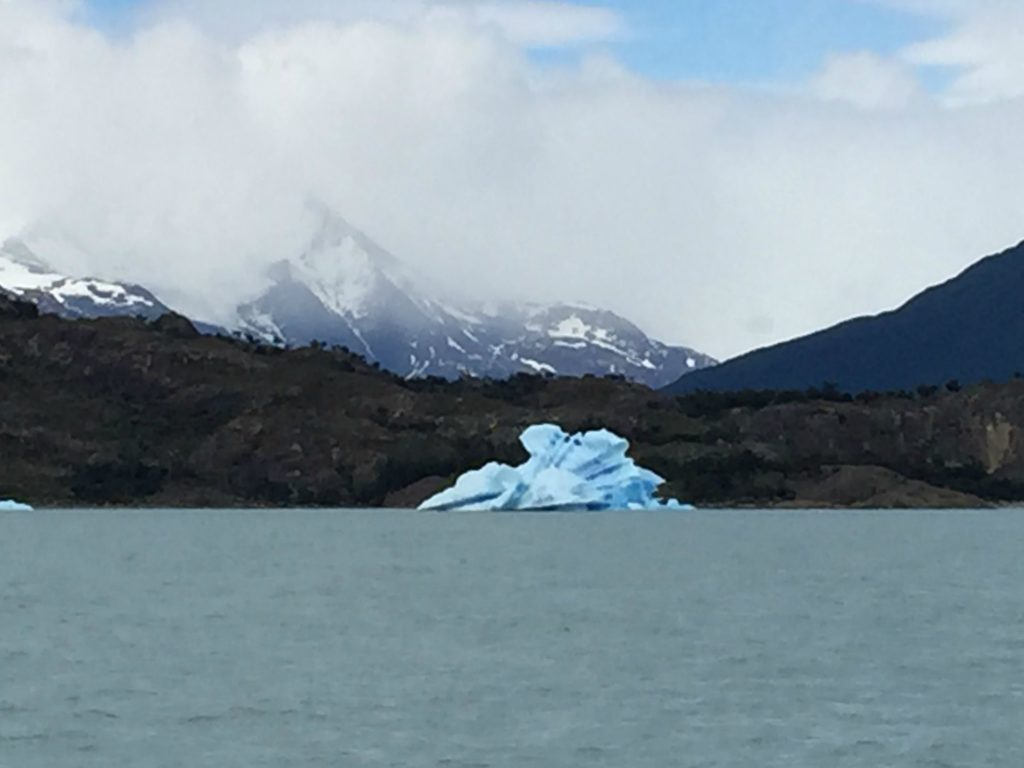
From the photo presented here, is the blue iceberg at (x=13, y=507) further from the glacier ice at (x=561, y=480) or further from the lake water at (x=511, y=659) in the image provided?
the lake water at (x=511, y=659)

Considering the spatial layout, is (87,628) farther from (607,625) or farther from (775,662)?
(775,662)

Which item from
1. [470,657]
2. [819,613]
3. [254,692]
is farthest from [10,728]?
[819,613]

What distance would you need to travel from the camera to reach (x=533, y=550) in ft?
397

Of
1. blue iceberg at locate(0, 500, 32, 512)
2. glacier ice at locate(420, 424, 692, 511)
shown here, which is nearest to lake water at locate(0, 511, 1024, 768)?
glacier ice at locate(420, 424, 692, 511)

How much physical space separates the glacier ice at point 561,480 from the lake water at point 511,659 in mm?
38742

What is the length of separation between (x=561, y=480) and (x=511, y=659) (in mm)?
109104

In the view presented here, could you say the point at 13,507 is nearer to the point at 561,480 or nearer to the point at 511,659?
the point at 561,480

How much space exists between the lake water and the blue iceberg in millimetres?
70668

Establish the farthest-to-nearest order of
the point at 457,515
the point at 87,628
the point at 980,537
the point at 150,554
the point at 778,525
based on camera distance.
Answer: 1. the point at 457,515
2. the point at 778,525
3. the point at 980,537
4. the point at 150,554
5. the point at 87,628

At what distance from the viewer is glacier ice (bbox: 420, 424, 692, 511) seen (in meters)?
157

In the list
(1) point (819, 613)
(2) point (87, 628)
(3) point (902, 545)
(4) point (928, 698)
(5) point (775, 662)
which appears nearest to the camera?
(4) point (928, 698)

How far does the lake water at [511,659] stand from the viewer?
1702 inches

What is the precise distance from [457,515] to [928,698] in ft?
477

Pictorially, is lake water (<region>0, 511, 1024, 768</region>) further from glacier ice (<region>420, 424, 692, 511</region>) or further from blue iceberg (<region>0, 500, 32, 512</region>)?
blue iceberg (<region>0, 500, 32, 512</region>)
